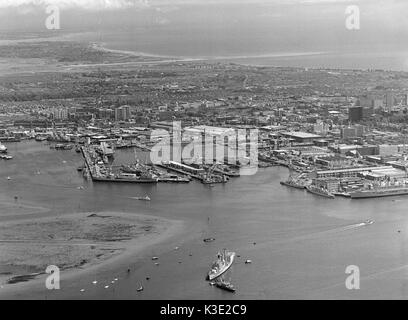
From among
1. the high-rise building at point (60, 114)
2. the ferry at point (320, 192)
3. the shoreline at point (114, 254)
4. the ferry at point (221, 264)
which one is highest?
the high-rise building at point (60, 114)

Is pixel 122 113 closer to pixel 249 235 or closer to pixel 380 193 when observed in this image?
pixel 380 193

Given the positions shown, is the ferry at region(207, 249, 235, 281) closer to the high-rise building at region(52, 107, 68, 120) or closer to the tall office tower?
the high-rise building at region(52, 107, 68, 120)

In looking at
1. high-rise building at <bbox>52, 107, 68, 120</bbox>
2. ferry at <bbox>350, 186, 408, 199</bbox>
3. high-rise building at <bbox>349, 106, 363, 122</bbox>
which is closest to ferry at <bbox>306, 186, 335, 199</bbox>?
ferry at <bbox>350, 186, 408, 199</bbox>

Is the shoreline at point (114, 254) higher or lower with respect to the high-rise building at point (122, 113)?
lower

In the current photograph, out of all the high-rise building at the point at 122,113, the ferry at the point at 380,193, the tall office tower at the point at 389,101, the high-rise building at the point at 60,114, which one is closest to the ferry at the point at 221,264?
the ferry at the point at 380,193

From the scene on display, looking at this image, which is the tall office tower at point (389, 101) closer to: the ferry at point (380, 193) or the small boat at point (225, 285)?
the ferry at point (380, 193)

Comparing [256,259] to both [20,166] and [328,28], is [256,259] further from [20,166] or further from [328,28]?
[328,28]

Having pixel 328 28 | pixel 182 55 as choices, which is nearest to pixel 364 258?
pixel 182 55
